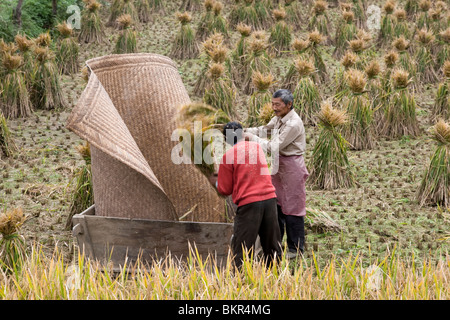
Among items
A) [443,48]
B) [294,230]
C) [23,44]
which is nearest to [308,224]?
[294,230]

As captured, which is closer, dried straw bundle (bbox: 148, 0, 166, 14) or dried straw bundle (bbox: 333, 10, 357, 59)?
dried straw bundle (bbox: 333, 10, 357, 59)

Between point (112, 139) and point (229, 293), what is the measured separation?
131 centimetres

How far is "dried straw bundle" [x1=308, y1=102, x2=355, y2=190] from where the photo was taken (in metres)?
6.17

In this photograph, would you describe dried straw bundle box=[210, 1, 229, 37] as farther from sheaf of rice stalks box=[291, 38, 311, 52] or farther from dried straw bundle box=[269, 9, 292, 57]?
sheaf of rice stalks box=[291, 38, 311, 52]

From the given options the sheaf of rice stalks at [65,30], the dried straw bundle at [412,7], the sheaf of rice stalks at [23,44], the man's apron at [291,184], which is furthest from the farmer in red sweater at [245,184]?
the dried straw bundle at [412,7]

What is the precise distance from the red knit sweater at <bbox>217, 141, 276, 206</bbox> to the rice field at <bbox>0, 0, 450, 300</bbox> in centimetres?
51

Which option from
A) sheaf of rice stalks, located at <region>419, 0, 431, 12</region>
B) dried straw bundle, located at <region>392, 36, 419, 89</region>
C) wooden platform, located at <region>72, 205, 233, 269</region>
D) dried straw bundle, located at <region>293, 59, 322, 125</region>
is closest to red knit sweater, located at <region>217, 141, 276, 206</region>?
wooden platform, located at <region>72, 205, 233, 269</region>

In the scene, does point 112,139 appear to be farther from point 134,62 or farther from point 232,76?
point 232,76

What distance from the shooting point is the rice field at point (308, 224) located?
2.96 meters

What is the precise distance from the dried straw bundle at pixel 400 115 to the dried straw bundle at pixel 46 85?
187 inches

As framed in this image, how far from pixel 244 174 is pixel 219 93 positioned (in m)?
4.35

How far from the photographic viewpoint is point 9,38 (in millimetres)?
10492

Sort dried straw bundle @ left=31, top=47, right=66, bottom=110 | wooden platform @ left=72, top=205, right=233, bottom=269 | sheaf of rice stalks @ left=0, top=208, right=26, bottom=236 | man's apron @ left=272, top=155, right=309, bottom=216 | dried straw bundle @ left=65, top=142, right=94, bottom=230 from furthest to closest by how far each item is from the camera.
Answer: dried straw bundle @ left=31, top=47, right=66, bottom=110, dried straw bundle @ left=65, top=142, right=94, bottom=230, man's apron @ left=272, top=155, right=309, bottom=216, sheaf of rice stalks @ left=0, top=208, right=26, bottom=236, wooden platform @ left=72, top=205, right=233, bottom=269
